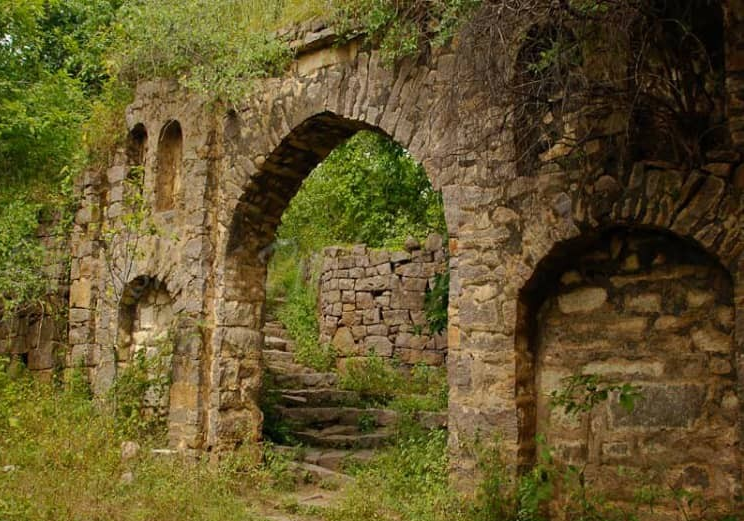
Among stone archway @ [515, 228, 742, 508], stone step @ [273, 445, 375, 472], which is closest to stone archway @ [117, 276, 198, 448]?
stone step @ [273, 445, 375, 472]

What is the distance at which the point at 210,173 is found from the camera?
772 centimetres

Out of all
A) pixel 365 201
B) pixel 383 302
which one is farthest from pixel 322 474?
pixel 365 201

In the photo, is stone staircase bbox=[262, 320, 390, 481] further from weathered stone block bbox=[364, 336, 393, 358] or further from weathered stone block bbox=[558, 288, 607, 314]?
weathered stone block bbox=[558, 288, 607, 314]

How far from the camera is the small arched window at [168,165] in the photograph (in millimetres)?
8305

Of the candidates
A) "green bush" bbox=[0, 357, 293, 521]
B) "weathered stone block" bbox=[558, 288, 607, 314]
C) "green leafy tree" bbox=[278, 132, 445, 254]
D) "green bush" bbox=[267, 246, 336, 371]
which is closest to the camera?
"weathered stone block" bbox=[558, 288, 607, 314]

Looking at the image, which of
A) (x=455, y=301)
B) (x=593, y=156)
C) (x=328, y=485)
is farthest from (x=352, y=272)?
(x=593, y=156)

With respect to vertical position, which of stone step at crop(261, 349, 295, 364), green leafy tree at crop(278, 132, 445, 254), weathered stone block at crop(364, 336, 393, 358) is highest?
green leafy tree at crop(278, 132, 445, 254)

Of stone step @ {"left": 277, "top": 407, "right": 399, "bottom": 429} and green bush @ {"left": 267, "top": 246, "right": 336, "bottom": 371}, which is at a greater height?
green bush @ {"left": 267, "top": 246, "right": 336, "bottom": 371}

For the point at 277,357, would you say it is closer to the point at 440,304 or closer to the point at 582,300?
the point at 440,304

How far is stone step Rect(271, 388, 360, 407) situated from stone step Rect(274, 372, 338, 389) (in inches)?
13.0

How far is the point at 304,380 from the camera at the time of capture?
35.3ft

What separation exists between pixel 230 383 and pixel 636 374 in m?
4.00

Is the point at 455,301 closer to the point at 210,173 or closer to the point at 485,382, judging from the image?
the point at 485,382

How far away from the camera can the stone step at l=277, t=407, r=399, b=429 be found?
9.11 metres
